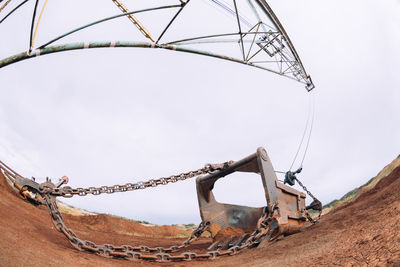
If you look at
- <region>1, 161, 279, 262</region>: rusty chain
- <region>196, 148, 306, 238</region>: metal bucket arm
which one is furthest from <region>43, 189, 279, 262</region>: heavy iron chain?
<region>196, 148, 306, 238</region>: metal bucket arm

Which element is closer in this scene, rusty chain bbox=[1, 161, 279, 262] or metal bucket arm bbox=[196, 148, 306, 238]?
rusty chain bbox=[1, 161, 279, 262]

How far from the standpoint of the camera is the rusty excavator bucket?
6.21 meters

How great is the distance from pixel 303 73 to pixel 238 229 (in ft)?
30.4

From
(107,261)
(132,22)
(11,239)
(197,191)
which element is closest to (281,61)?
(132,22)

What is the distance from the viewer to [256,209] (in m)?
7.22

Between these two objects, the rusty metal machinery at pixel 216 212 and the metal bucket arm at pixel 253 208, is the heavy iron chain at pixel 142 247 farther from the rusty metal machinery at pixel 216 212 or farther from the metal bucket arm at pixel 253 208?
the metal bucket arm at pixel 253 208

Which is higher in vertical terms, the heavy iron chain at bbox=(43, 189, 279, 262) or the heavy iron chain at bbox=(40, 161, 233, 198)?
the heavy iron chain at bbox=(40, 161, 233, 198)

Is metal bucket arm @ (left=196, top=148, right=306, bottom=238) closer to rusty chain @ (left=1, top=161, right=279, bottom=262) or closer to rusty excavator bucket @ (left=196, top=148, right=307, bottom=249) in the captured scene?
rusty excavator bucket @ (left=196, top=148, right=307, bottom=249)

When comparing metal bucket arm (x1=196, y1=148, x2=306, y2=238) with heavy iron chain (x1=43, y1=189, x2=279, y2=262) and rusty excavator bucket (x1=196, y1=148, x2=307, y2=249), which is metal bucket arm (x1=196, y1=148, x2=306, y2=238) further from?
heavy iron chain (x1=43, y1=189, x2=279, y2=262)

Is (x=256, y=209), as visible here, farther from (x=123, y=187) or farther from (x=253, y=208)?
(x=123, y=187)

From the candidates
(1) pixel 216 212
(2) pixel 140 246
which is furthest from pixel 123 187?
(1) pixel 216 212

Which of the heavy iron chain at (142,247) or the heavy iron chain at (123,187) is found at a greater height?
the heavy iron chain at (123,187)

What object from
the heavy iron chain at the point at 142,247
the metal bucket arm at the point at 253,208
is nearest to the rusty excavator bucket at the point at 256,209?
the metal bucket arm at the point at 253,208

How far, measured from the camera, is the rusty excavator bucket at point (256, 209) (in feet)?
20.4
